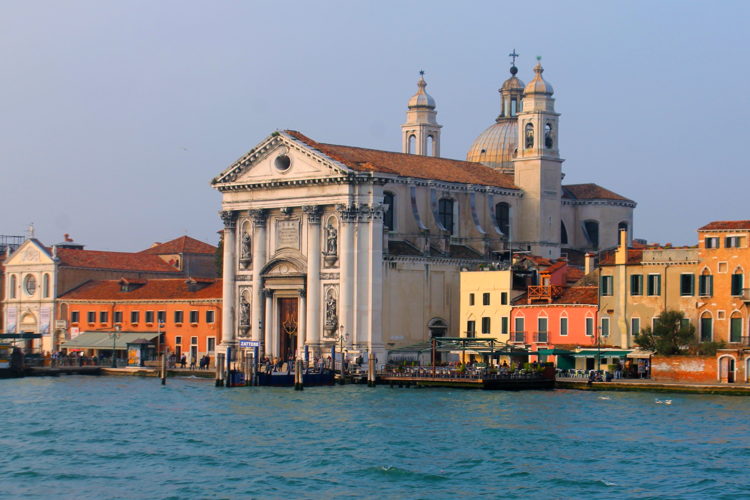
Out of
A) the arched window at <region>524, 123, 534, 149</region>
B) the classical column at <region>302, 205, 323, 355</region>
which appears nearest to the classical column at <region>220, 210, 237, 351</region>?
the classical column at <region>302, 205, 323, 355</region>

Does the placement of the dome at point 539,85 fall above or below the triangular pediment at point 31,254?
above

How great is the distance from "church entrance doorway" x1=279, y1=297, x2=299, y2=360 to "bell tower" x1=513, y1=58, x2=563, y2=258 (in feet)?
36.8

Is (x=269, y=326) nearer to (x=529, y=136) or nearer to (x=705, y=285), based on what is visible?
(x=529, y=136)

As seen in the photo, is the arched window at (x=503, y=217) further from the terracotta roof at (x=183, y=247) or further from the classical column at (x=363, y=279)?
the terracotta roof at (x=183, y=247)

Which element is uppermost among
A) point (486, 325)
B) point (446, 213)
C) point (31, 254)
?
A: point (446, 213)

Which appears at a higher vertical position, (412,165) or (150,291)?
(412,165)

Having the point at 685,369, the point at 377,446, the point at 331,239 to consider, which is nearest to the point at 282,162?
the point at 331,239

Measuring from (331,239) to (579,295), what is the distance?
415 inches

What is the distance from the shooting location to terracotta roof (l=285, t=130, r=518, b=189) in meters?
63.9

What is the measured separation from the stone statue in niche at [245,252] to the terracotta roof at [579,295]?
14.5m

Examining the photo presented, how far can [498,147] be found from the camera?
78312 mm

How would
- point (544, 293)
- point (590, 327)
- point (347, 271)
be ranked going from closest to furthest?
point (590, 327) → point (544, 293) → point (347, 271)

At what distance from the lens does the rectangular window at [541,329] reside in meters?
59.0

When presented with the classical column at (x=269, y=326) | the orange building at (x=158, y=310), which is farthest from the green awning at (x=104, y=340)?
the classical column at (x=269, y=326)
